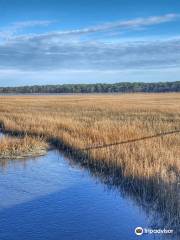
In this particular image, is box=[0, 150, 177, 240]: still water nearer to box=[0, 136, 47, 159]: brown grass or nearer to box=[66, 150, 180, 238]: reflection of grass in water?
box=[66, 150, 180, 238]: reflection of grass in water

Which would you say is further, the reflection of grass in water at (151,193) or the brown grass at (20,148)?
the brown grass at (20,148)

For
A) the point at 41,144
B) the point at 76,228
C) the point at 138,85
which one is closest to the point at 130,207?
the point at 76,228

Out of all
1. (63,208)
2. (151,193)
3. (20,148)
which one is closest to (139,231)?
(151,193)

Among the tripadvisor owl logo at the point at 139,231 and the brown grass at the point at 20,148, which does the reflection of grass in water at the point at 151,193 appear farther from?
the brown grass at the point at 20,148

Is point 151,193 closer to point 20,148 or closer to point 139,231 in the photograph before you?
point 139,231

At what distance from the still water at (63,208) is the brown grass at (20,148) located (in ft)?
7.37

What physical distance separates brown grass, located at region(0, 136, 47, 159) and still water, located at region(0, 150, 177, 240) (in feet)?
7.37

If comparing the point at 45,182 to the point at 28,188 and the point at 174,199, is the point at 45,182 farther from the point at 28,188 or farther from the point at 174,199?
the point at 174,199

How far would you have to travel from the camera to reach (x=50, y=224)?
8125mm

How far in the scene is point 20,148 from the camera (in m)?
15.3

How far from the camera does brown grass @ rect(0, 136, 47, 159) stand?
14844 millimetres

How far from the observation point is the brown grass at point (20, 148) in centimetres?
1484

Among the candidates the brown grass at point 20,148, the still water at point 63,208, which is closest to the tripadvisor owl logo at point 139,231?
the still water at point 63,208

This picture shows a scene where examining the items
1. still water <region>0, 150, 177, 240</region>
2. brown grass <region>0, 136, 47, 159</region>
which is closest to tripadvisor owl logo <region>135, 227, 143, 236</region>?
still water <region>0, 150, 177, 240</region>
